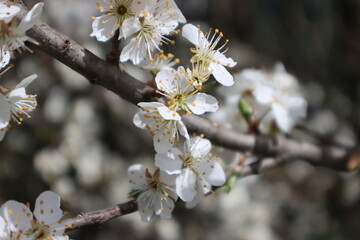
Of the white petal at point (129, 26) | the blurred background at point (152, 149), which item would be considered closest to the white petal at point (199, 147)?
the white petal at point (129, 26)

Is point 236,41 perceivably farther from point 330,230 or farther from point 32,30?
point 32,30

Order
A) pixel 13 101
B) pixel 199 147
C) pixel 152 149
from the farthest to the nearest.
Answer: pixel 152 149, pixel 199 147, pixel 13 101

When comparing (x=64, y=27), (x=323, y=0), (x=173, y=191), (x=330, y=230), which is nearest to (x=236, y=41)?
(x=323, y=0)

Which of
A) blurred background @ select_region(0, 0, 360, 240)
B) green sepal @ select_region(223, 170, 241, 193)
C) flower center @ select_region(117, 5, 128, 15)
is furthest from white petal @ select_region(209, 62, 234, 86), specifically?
blurred background @ select_region(0, 0, 360, 240)

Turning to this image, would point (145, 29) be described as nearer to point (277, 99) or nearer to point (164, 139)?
point (164, 139)

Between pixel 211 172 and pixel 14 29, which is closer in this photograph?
pixel 14 29

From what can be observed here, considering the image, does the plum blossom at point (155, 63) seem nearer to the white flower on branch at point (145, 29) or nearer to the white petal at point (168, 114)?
the white flower on branch at point (145, 29)

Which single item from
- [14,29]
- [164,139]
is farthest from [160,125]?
[14,29]
